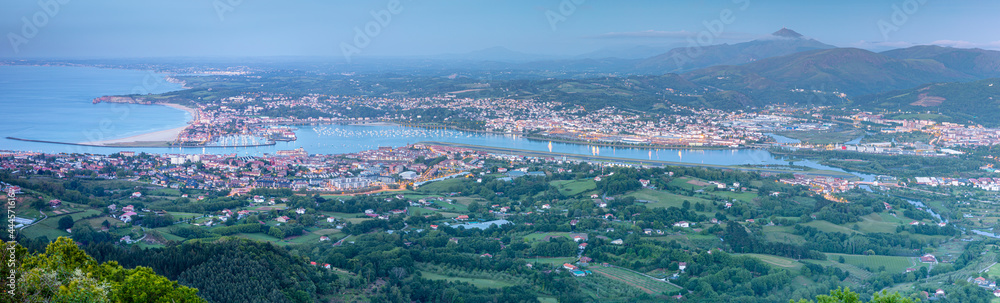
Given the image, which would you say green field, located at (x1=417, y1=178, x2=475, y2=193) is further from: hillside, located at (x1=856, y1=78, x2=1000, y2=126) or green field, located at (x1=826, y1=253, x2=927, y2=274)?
hillside, located at (x1=856, y1=78, x2=1000, y2=126)

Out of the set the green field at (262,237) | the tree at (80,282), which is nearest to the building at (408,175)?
the green field at (262,237)

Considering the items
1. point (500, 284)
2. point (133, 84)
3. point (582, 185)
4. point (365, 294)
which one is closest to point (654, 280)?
point (500, 284)

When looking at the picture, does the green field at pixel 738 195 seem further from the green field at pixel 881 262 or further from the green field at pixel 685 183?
the green field at pixel 881 262

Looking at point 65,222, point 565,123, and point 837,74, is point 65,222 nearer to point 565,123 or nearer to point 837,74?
point 565,123

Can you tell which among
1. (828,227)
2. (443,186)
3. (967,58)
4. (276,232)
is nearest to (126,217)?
(276,232)

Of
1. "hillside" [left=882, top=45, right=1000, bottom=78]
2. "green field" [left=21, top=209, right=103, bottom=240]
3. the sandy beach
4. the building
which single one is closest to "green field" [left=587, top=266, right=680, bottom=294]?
"green field" [left=21, top=209, right=103, bottom=240]
